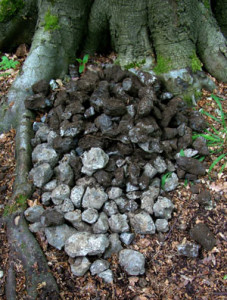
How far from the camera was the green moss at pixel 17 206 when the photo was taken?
3.12 meters

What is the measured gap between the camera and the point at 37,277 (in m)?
2.72

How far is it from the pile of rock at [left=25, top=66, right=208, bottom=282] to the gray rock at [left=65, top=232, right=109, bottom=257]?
0.4 inches

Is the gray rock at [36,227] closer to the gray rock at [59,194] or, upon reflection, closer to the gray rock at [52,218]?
the gray rock at [52,218]

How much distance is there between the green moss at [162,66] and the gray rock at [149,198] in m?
1.93

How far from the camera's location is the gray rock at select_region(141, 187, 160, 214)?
3086 mm

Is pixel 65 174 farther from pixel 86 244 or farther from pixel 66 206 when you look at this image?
pixel 86 244

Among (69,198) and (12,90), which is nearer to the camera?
(69,198)

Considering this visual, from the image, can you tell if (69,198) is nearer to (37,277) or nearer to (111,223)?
(111,223)

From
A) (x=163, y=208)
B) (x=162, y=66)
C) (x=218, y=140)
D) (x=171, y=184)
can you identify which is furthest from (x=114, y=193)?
(x=162, y=66)

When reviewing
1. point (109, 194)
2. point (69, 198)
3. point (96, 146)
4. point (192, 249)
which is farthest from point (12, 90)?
point (192, 249)

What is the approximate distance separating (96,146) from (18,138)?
124 centimetres

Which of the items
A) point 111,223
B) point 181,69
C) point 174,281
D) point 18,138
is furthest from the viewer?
point 181,69

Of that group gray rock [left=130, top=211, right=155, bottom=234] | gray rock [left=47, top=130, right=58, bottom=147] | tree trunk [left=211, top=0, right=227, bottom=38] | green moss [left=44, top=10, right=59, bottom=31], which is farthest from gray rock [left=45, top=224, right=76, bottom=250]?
tree trunk [left=211, top=0, right=227, bottom=38]

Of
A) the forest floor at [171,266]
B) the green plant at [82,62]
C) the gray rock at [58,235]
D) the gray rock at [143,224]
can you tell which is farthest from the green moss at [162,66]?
the gray rock at [58,235]
